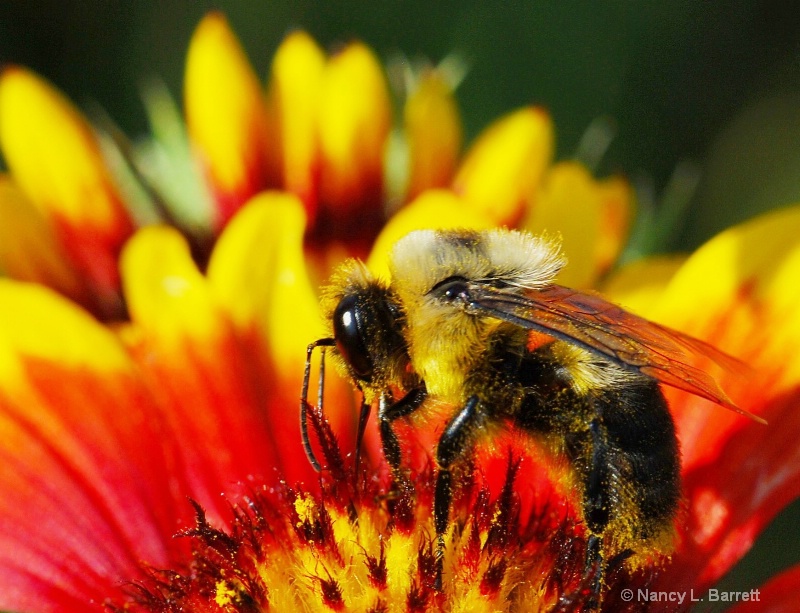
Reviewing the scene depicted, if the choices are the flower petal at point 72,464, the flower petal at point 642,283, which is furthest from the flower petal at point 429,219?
the flower petal at point 72,464

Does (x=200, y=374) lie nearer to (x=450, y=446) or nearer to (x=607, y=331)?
(x=450, y=446)

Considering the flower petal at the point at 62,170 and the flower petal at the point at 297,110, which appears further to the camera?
the flower petal at the point at 297,110

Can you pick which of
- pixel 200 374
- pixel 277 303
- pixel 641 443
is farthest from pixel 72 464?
pixel 641 443

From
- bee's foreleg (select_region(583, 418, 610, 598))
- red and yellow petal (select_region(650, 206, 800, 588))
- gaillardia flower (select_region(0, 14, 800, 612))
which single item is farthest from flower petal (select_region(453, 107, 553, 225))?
bee's foreleg (select_region(583, 418, 610, 598))

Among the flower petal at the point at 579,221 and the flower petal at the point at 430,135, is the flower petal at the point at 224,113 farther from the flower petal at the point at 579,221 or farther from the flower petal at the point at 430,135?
the flower petal at the point at 579,221

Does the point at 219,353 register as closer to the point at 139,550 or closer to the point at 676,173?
the point at 139,550

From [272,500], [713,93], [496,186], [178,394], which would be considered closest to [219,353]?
[178,394]

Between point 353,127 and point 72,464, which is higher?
point 353,127
